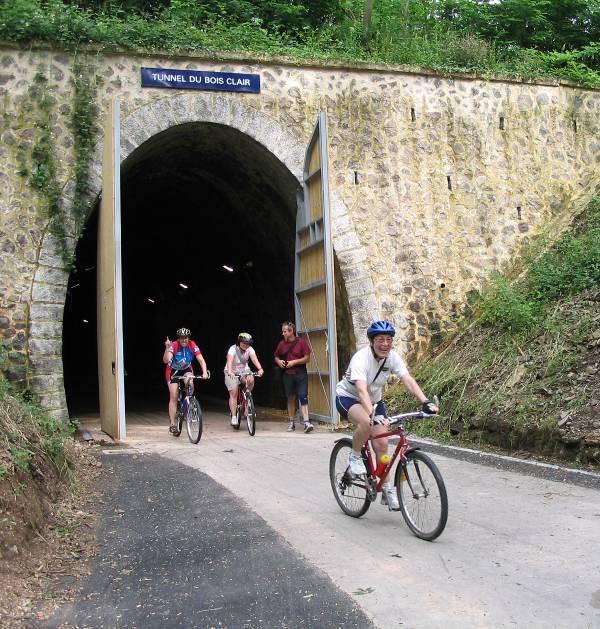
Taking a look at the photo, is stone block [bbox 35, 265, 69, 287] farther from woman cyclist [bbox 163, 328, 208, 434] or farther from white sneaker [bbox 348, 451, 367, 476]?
white sneaker [bbox 348, 451, 367, 476]

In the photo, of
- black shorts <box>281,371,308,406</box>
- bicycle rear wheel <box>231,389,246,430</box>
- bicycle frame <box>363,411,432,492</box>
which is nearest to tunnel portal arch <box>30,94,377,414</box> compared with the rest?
black shorts <box>281,371,308,406</box>

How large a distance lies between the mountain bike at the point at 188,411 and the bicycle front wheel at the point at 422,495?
16.2 feet

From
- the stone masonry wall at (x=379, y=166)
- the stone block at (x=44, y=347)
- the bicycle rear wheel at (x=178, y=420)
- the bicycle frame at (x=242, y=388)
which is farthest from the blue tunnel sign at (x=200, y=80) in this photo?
the bicycle rear wheel at (x=178, y=420)

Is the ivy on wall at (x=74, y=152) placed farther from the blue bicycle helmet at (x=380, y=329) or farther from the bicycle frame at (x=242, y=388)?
the blue bicycle helmet at (x=380, y=329)

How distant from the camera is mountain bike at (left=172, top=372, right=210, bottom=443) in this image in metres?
9.88

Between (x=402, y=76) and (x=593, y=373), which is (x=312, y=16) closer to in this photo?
(x=402, y=76)

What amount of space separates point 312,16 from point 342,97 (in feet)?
15.6

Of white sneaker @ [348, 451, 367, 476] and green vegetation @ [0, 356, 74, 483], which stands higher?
green vegetation @ [0, 356, 74, 483]

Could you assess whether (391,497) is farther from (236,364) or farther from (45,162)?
(45,162)

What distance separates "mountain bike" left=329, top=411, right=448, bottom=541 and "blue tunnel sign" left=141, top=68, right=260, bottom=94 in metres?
7.54

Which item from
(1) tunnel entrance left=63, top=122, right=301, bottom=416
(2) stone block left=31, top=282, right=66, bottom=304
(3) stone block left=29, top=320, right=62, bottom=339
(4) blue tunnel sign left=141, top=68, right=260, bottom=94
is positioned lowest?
(3) stone block left=29, top=320, right=62, bottom=339

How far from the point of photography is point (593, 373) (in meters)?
8.48

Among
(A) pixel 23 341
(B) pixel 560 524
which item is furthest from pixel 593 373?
(A) pixel 23 341

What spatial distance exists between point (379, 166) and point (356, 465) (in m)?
7.93
